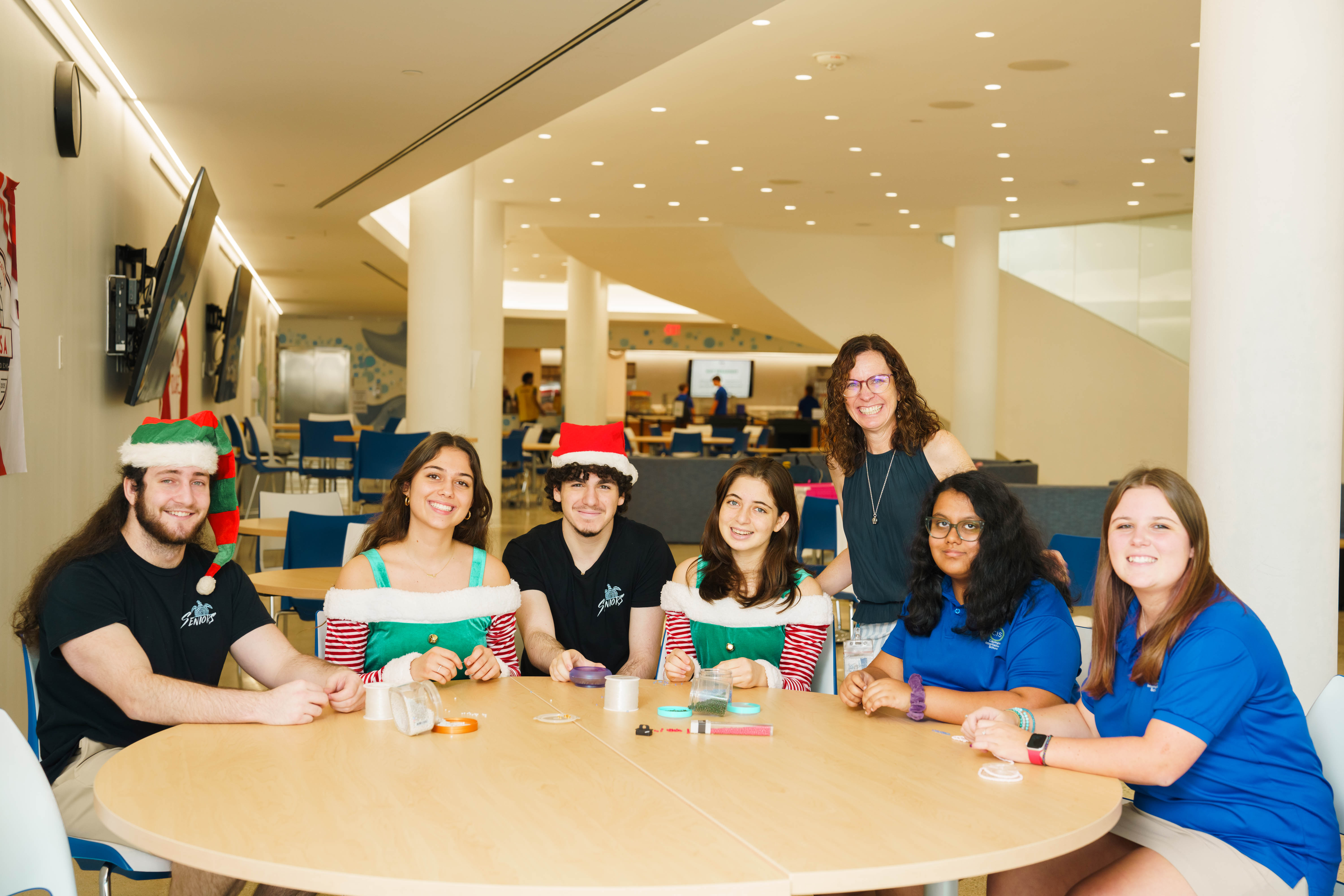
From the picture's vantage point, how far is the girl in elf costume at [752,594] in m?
2.68

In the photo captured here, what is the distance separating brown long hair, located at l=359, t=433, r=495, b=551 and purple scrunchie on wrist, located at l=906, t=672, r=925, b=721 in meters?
1.14

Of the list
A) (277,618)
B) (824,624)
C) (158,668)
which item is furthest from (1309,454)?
(277,618)

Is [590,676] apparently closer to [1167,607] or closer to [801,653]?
[801,653]

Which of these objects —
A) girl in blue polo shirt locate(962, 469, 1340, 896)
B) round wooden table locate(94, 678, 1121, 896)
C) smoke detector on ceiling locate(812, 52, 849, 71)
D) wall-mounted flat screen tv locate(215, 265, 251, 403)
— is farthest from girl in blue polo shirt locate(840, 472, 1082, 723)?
wall-mounted flat screen tv locate(215, 265, 251, 403)

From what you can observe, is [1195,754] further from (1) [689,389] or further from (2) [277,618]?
(1) [689,389]

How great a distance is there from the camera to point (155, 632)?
230 centimetres

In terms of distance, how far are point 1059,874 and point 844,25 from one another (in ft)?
17.9

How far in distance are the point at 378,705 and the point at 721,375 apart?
2441 centimetres

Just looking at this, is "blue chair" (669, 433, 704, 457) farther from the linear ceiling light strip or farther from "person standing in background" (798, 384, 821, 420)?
the linear ceiling light strip

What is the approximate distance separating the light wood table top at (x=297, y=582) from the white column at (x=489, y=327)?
7.32 m

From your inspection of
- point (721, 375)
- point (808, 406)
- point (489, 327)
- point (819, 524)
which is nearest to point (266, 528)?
point (819, 524)

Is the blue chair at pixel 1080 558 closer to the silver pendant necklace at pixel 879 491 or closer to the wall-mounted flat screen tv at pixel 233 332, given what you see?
the silver pendant necklace at pixel 879 491

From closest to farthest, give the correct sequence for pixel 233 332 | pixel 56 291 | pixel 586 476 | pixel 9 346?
pixel 586 476
pixel 9 346
pixel 56 291
pixel 233 332

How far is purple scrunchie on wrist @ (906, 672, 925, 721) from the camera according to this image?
219 cm
